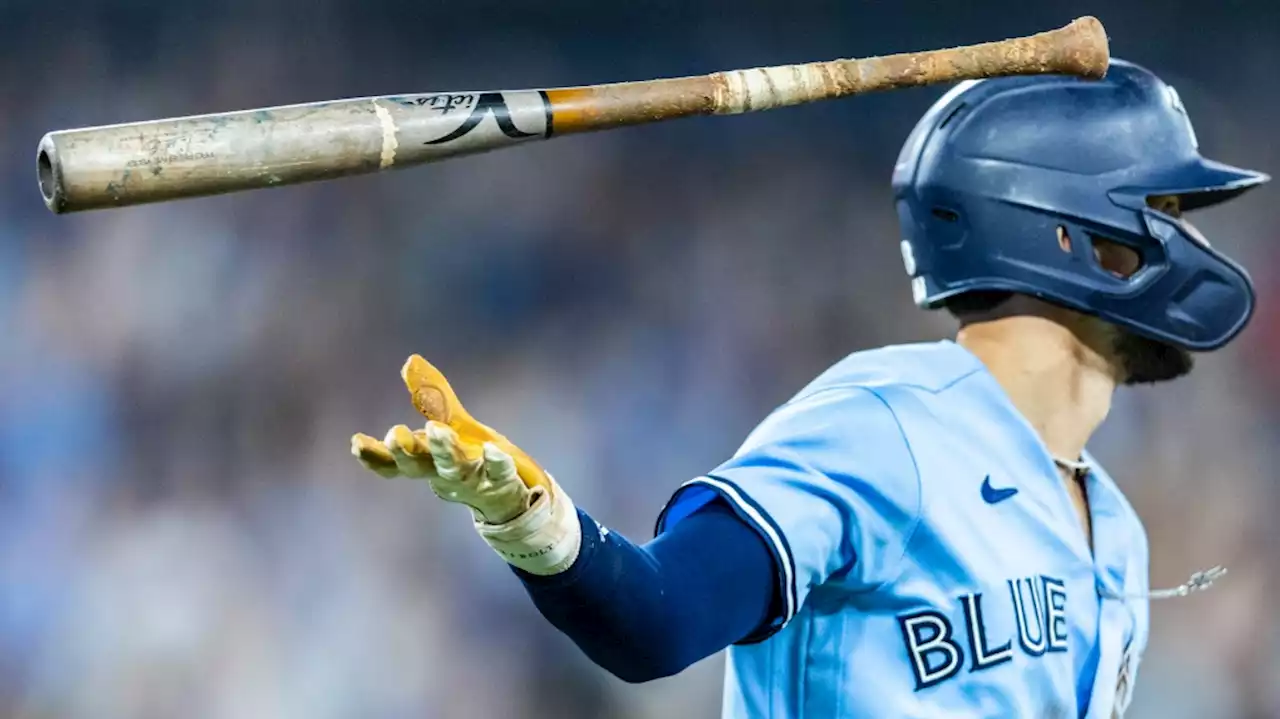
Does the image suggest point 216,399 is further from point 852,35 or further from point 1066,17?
point 1066,17

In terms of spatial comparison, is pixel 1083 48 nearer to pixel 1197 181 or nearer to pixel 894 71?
pixel 894 71

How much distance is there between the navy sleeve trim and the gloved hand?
0.74ft

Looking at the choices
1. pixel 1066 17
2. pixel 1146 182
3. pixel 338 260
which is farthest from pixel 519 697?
pixel 1066 17

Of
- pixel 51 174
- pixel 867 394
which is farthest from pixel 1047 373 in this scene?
pixel 51 174

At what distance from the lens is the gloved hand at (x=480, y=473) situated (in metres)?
0.96

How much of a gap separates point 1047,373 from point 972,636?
412mm

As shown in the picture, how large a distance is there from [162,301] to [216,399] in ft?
0.75

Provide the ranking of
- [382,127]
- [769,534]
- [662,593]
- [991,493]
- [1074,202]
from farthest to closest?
1. [1074,202]
2. [991,493]
3. [769,534]
4. [662,593]
5. [382,127]

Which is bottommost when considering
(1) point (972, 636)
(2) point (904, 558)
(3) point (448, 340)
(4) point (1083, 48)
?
(1) point (972, 636)

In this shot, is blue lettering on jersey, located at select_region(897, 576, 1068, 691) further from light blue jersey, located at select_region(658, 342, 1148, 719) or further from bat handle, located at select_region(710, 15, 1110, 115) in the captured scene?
bat handle, located at select_region(710, 15, 1110, 115)

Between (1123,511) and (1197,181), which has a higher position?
(1197,181)

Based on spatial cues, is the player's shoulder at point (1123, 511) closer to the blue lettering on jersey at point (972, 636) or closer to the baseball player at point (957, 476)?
the baseball player at point (957, 476)

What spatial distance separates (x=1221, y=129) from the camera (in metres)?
3.27

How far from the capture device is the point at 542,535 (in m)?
1.09
